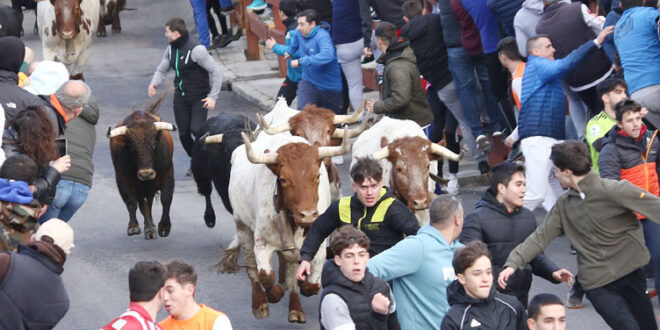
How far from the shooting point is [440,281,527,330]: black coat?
665 cm

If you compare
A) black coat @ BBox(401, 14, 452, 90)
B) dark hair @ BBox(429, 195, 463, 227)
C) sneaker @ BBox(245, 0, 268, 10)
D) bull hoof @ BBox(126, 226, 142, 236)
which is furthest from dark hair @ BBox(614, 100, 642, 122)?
sneaker @ BBox(245, 0, 268, 10)

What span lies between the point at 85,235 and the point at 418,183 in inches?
175

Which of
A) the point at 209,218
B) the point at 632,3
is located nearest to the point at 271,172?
the point at 209,218

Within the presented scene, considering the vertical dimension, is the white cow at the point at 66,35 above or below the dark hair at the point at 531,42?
below

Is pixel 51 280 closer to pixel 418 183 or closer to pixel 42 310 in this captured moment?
pixel 42 310

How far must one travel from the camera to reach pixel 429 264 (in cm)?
741

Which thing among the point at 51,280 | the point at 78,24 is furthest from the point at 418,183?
the point at 78,24

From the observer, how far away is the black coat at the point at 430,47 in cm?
1342

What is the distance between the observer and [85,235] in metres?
13.0

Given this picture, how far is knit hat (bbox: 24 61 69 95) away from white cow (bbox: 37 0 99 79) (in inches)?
352

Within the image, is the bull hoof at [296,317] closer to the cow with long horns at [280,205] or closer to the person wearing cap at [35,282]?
the cow with long horns at [280,205]

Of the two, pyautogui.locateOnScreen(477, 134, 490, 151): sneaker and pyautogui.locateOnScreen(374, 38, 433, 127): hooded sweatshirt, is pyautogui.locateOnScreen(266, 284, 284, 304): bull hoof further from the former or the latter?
pyautogui.locateOnScreen(477, 134, 490, 151): sneaker

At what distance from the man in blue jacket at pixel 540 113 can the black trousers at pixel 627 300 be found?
2.98 m

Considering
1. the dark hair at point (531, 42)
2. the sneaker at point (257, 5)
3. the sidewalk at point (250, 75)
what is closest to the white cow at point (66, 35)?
the sidewalk at point (250, 75)
